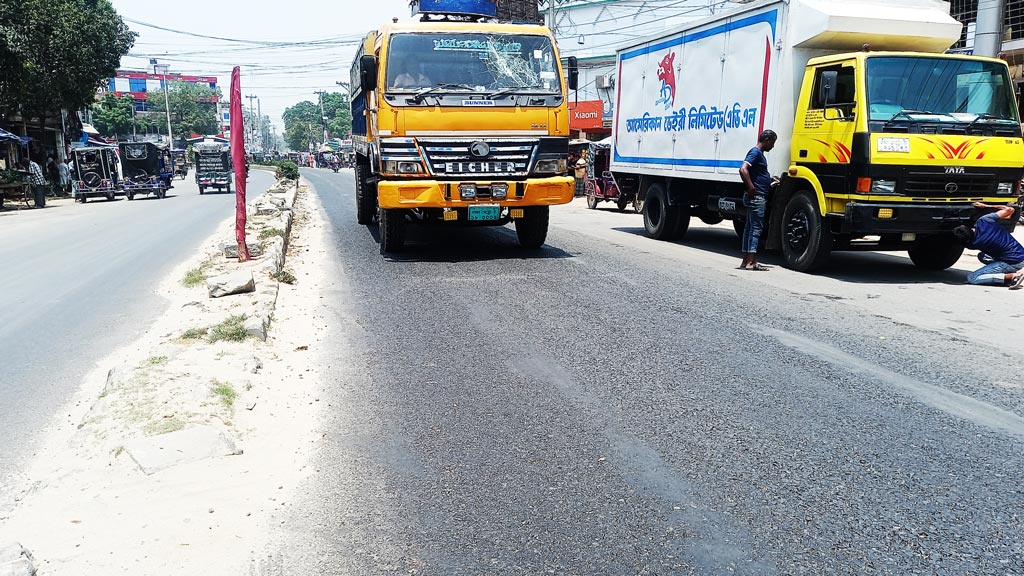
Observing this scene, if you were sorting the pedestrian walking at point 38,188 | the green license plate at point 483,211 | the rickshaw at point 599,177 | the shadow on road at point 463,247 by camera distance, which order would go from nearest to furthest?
the green license plate at point 483,211 → the shadow on road at point 463,247 → the rickshaw at point 599,177 → the pedestrian walking at point 38,188

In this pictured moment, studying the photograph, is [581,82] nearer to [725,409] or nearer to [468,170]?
[468,170]

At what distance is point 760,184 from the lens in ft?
30.9

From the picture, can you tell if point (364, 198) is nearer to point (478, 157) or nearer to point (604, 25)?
point (478, 157)

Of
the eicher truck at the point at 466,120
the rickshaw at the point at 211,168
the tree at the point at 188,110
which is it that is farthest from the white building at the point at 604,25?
the tree at the point at 188,110

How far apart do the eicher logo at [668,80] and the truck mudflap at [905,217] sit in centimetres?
478

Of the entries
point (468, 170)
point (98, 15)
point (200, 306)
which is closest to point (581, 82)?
point (98, 15)

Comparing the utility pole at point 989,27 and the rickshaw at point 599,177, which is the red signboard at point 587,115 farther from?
the utility pole at point 989,27

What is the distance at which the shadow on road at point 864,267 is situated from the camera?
9.02 m

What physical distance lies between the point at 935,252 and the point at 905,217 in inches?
62.9

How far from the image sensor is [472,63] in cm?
997

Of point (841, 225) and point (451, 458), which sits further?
point (841, 225)

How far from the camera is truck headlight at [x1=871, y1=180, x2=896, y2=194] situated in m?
8.36

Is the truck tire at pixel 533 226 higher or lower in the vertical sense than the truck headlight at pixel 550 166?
lower

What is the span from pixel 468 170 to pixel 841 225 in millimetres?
4586
